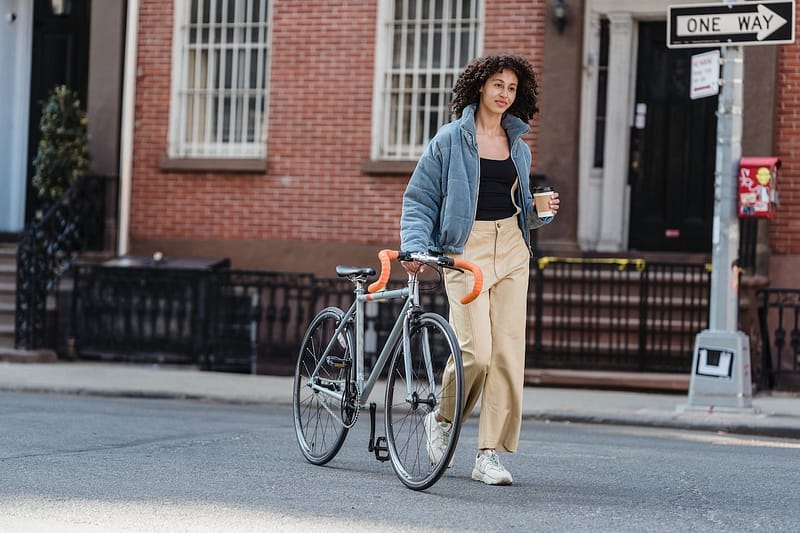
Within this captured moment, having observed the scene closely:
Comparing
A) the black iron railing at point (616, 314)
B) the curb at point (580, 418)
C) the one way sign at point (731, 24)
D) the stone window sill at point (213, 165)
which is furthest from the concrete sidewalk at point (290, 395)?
the one way sign at point (731, 24)

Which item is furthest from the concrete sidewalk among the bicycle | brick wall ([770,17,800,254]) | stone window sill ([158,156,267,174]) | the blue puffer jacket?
the blue puffer jacket

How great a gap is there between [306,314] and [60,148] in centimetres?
351

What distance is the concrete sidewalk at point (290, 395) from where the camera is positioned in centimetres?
1009

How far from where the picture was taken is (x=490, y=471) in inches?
244

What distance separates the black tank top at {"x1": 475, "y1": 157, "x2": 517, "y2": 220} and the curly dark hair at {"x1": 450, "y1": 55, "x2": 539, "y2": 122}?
13.2 inches

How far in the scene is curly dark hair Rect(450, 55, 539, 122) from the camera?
21.1ft

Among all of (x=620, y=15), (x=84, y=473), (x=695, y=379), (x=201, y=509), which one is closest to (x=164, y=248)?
(x=620, y=15)

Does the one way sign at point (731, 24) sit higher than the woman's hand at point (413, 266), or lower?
higher

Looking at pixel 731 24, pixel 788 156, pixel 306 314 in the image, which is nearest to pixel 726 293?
pixel 731 24

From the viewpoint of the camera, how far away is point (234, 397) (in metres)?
11.3

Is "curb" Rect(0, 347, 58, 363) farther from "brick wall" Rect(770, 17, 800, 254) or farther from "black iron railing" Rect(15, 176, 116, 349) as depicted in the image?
"brick wall" Rect(770, 17, 800, 254)

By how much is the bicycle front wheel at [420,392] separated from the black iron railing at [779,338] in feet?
22.6

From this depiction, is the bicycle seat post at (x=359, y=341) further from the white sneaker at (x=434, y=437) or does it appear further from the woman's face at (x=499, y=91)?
the woman's face at (x=499, y=91)

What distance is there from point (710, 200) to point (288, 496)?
29.2 ft
